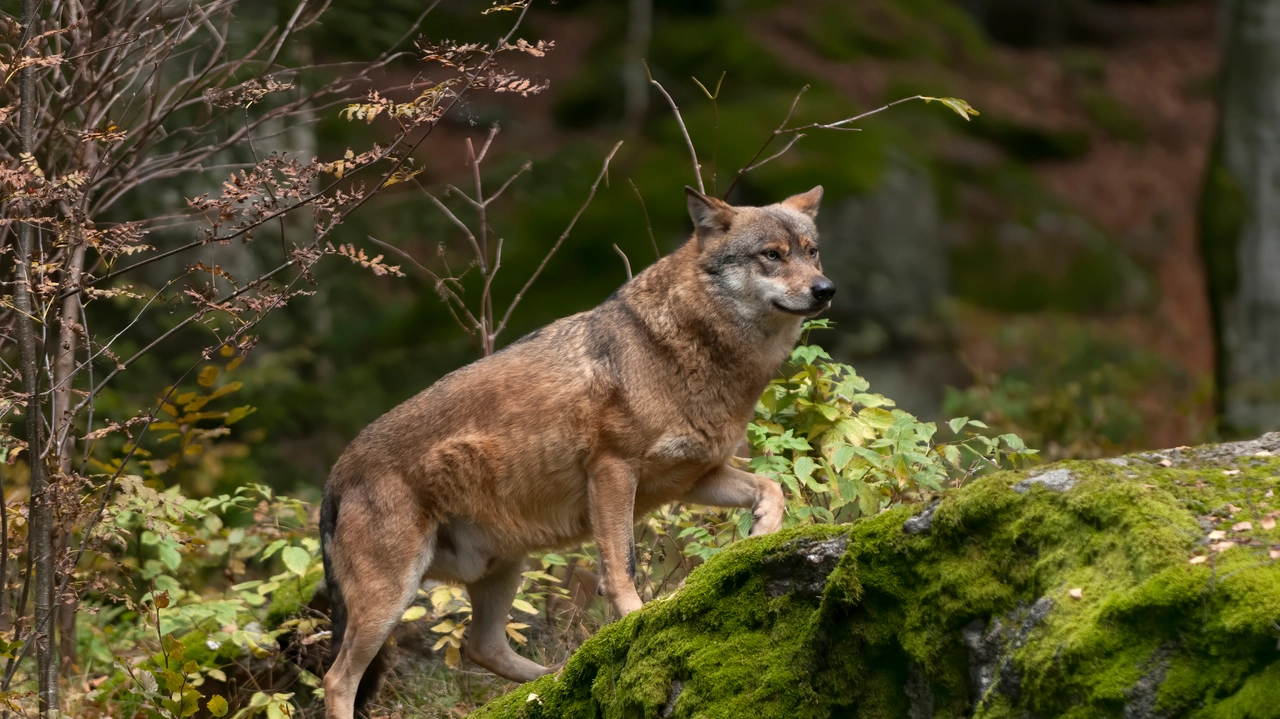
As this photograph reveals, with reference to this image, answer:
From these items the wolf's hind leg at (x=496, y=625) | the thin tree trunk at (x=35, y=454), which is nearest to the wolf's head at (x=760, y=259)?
the wolf's hind leg at (x=496, y=625)

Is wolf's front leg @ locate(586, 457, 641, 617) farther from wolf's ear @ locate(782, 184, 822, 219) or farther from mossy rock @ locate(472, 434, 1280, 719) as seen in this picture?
wolf's ear @ locate(782, 184, 822, 219)

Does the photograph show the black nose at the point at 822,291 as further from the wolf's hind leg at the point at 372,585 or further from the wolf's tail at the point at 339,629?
the wolf's tail at the point at 339,629

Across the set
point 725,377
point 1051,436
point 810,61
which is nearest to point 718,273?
point 725,377

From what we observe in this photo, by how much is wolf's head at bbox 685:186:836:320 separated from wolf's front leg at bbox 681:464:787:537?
83 cm

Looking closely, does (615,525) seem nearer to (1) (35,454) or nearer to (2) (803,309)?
(2) (803,309)

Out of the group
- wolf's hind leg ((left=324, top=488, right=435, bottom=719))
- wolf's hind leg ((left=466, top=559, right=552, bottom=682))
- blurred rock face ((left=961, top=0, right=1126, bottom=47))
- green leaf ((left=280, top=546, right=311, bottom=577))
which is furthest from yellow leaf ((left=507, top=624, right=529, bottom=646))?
blurred rock face ((left=961, top=0, right=1126, bottom=47))

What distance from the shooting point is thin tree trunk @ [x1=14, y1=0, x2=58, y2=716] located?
5180 millimetres

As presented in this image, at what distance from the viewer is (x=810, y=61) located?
2245 centimetres

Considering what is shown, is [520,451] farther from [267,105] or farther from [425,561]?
[267,105]

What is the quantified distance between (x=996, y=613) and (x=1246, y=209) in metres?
14.4

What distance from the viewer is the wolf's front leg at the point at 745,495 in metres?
5.75

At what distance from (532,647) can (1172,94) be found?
24.8 metres

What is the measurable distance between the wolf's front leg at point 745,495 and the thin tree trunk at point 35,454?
3002 mm

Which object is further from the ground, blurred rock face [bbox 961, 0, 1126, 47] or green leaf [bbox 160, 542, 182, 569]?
green leaf [bbox 160, 542, 182, 569]
